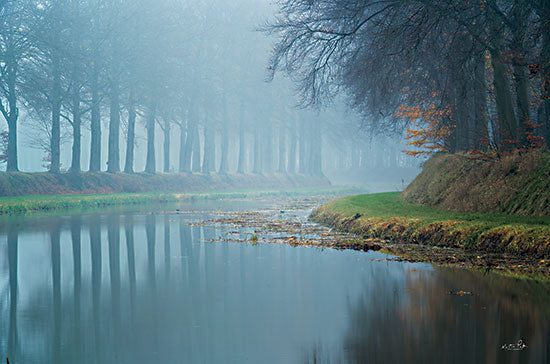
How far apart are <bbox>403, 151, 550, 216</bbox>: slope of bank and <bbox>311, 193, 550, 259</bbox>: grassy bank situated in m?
0.59

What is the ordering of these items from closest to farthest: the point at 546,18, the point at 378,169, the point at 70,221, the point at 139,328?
the point at 139,328 → the point at 546,18 → the point at 70,221 → the point at 378,169

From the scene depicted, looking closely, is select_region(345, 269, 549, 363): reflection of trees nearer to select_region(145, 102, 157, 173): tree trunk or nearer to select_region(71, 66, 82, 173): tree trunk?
select_region(71, 66, 82, 173): tree trunk

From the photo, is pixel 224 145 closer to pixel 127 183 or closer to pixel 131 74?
pixel 131 74

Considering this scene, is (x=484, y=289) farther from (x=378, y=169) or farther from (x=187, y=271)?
(x=378, y=169)

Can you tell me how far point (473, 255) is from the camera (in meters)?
12.6

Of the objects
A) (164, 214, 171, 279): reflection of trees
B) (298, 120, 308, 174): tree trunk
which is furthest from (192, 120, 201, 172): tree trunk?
(164, 214, 171, 279): reflection of trees

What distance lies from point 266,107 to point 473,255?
2328 inches

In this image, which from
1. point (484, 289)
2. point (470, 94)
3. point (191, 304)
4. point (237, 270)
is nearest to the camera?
point (191, 304)

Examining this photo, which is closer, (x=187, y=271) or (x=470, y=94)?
(x=187, y=271)

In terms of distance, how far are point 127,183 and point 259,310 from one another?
3875 centimetres

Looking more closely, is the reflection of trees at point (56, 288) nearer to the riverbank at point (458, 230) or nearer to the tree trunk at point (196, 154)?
the riverbank at point (458, 230)

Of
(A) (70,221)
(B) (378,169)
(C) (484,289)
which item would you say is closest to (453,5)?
(C) (484,289)

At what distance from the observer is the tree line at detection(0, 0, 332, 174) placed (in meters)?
A: 36.8

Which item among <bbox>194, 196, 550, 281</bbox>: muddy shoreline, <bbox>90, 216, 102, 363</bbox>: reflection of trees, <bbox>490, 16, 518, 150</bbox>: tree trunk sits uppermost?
<bbox>490, 16, 518, 150</bbox>: tree trunk
